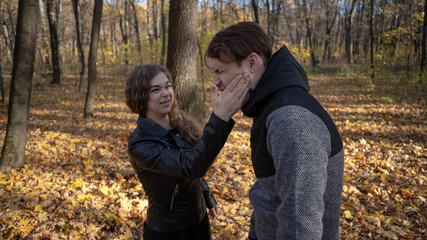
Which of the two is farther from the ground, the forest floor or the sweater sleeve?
the sweater sleeve

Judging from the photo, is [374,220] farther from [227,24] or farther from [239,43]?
[227,24]

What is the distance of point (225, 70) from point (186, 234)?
4.99 feet

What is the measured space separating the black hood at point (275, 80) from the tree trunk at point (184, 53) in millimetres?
5148

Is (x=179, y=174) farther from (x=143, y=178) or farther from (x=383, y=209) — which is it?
(x=383, y=209)

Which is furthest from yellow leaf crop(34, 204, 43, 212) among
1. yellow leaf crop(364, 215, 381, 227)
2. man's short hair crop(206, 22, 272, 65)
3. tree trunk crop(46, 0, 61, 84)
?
tree trunk crop(46, 0, 61, 84)

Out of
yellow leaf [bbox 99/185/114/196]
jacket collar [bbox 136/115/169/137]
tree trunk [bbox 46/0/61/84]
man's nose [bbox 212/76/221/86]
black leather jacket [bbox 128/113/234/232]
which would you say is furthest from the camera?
tree trunk [bbox 46/0/61/84]

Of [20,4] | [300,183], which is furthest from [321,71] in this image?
[300,183]

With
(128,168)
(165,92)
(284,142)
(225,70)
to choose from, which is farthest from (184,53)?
(284,142)

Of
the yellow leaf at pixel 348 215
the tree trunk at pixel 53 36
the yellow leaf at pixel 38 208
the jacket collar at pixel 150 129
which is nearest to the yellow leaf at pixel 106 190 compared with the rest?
the yellow leaf at pixel 38 208

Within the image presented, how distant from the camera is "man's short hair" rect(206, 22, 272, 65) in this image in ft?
4.88

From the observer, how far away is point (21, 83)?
16.9 feet

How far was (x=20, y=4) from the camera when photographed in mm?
5031

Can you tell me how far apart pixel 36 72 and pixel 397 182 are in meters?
19.2

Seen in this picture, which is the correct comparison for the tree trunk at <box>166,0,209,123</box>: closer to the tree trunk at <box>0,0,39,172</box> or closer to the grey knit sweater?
the tree trunk at <box>0,0,39,172</box>
